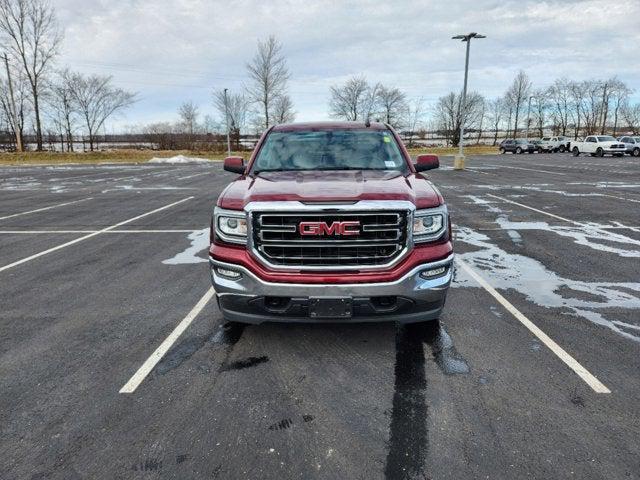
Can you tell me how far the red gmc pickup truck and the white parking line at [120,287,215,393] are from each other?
73 cm

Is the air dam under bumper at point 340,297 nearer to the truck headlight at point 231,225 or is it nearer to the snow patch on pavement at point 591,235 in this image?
the truck headlight at point 231,225

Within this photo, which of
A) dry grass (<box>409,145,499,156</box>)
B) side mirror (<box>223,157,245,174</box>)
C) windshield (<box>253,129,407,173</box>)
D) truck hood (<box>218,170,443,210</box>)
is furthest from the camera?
dry grass (<box>409,145,499,156</box>)

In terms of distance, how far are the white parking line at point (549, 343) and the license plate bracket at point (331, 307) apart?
1817 mm

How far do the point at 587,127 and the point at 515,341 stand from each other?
100 meters

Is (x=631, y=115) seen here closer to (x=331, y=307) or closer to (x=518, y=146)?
(x=518, y=146)

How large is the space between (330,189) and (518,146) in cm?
5845

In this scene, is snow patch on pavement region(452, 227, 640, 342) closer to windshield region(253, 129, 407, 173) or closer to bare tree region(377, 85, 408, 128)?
windshield region(253, 129, 407, 173)

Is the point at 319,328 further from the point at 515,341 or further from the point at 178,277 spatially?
the point at 178,277

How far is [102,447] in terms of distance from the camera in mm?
2631

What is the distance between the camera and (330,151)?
15.9 ft

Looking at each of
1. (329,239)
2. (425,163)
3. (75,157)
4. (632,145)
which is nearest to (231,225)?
(329,239)

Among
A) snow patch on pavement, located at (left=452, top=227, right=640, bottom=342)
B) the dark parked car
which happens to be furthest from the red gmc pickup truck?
the dark parked car

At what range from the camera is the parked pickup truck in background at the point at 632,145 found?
40.2 meters

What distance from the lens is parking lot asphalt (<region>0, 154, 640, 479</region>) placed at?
8.25 ft
